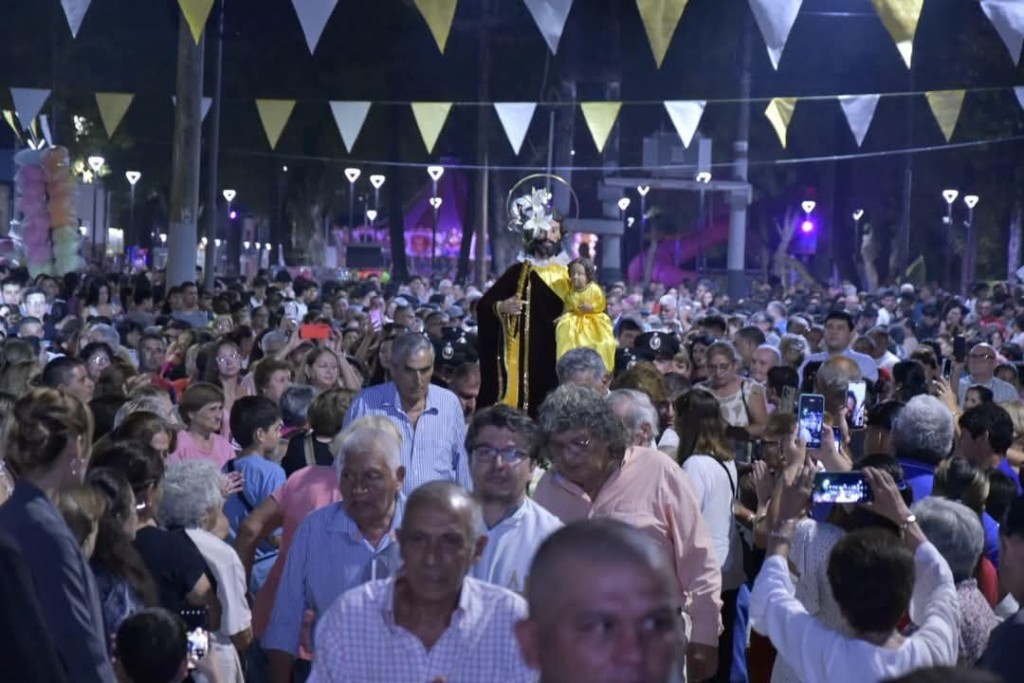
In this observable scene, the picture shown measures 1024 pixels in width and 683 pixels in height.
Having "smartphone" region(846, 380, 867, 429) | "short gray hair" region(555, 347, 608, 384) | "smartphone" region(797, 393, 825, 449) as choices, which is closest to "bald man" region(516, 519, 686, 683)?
"smartphone" region(797, 393, 825, 449)

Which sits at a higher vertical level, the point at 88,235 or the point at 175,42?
the point at 175,42

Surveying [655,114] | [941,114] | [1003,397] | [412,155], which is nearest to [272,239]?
[412,155]

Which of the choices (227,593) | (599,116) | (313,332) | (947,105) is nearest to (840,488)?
(227,593)

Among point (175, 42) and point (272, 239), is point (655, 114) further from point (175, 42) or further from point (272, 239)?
point (175, 42)

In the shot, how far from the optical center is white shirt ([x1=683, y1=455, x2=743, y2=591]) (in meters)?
7.78

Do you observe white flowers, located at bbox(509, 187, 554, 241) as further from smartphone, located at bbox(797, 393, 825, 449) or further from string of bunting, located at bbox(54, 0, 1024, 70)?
smartphone, located at bbox(797, 393, 825, 449)

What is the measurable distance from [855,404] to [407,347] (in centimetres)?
366

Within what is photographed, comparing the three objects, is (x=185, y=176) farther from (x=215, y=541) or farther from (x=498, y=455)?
(x=498, y=455)

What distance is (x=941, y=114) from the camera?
2428 centimetres

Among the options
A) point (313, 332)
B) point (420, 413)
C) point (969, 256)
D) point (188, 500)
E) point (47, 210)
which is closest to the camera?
point (188, 500)

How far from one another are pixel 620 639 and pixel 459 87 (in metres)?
48.3

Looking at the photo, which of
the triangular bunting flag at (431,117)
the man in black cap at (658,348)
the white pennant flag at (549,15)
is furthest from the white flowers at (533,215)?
the triangular bunting flag at (431,117)

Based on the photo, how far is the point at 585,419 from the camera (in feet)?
20.8

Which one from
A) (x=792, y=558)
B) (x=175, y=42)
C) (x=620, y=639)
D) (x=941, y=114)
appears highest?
(x=175, y=42)
